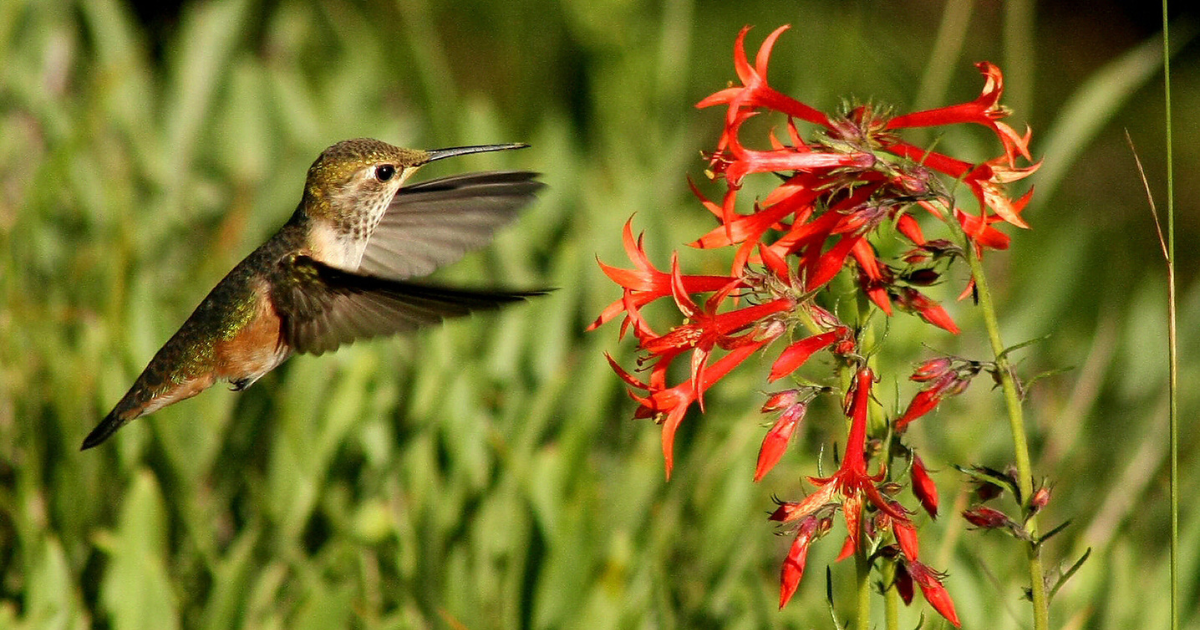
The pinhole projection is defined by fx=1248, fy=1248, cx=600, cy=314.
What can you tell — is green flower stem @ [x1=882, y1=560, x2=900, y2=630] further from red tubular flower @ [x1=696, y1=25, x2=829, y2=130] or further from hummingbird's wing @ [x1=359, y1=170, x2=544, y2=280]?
hummingbird's wing @ [x1=359, y1=170, x2=544, y2=280]

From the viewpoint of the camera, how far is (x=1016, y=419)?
4.37 feet

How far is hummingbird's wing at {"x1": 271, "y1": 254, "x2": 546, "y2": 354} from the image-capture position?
169 centimetres

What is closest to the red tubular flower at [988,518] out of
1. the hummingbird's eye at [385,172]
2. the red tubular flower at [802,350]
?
the red tubular flower at [802,350]

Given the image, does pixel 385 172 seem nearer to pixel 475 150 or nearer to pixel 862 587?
pixel 475 150

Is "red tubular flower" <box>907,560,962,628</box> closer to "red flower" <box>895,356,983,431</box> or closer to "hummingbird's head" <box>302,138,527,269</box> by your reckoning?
"red flower" <box>895,356,983,431</box>

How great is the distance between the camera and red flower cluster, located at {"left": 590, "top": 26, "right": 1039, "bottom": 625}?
4.66 feet

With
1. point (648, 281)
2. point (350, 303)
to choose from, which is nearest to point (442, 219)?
point (350, 303)

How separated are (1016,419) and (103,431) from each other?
168 centimetres

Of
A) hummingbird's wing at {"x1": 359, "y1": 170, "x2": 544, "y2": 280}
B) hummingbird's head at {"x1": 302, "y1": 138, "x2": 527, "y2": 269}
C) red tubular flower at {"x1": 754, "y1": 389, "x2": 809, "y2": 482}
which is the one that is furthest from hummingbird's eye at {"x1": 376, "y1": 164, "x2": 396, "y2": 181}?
red tubular flower at {"x1": 754, "y1": 389, "x2": 809, "y2": 482}

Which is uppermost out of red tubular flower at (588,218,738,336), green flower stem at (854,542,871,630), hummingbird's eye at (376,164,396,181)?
hummingbird's eye at (376,164,396,181)

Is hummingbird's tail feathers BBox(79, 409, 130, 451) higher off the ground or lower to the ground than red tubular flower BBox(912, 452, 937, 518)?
lower

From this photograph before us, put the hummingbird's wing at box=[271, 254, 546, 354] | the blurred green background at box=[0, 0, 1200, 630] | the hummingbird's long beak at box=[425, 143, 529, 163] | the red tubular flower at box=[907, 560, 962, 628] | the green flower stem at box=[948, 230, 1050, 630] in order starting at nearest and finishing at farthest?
the green flower stem at box=[948, 230, 1050, 630] < the red tubular flower at box=[907, 560, 962, 628] < the hummingbird's wing at box=[271, 254, 546, 354] < the hummingbird's long beak at box=[425, 143, 529, 163] < the blurred green background at box=[0, 0, 1200, 630]

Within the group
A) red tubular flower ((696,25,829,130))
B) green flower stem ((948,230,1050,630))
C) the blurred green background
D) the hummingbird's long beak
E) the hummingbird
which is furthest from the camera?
the blurred green background

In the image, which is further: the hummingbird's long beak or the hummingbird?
the hummingbird
